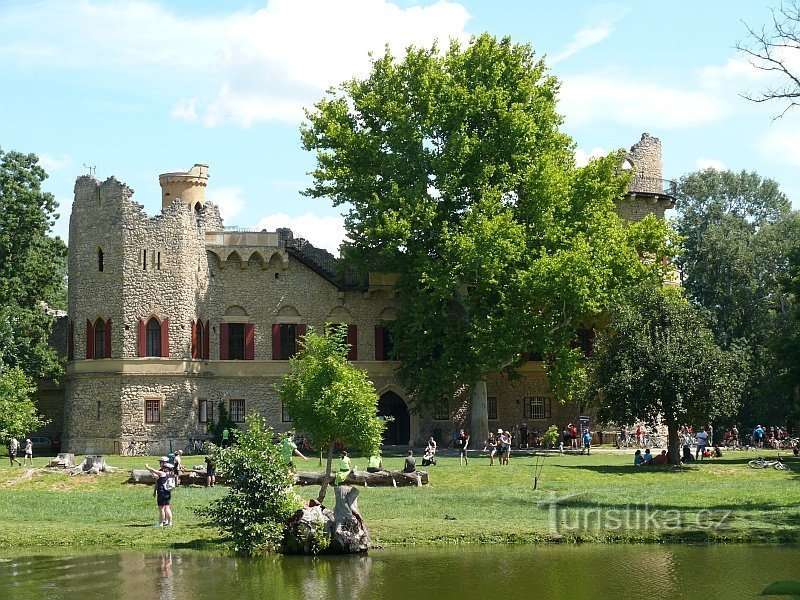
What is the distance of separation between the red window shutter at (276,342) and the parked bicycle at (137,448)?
7231 millimetres

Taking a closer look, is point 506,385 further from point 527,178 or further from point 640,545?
point 640,545

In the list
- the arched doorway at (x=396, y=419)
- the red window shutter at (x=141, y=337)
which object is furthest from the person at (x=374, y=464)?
the arched doorway at (x=396, y=419)

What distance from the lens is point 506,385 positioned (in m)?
57.5

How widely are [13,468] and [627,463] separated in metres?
22.0

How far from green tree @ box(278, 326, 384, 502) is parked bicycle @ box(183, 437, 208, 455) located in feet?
64.2

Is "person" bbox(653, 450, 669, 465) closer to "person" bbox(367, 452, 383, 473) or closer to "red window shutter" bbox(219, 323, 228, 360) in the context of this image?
"person" bbox(367, 452, 383, 473)

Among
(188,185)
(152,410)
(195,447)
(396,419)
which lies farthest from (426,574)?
(188,185)

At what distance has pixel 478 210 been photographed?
48.2 metres

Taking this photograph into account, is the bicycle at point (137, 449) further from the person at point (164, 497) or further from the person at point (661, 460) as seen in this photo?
the person at point (164, 497)

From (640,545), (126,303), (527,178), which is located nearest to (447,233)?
(527,178)

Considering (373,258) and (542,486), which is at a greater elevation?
(373,258)

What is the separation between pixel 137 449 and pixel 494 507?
23.5 m

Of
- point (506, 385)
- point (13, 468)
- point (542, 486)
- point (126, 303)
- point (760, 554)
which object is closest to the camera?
point (760, 554)

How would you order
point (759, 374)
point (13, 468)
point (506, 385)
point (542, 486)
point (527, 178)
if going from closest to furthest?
point (542, 486)
point (13, 468)
point (527, 178)
point (506, 385)
point (759, 374)
